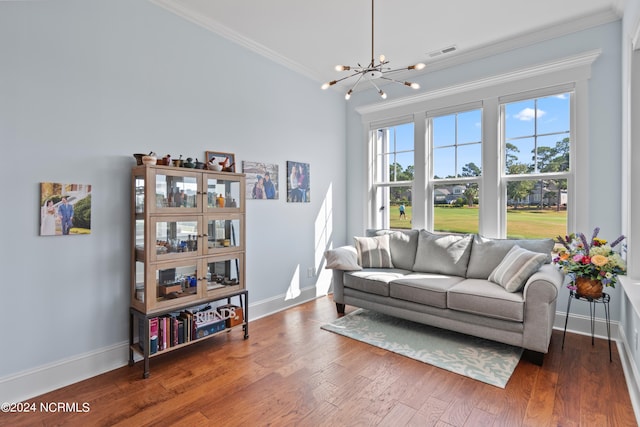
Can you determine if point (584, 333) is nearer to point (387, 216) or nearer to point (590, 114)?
point (590, 114)

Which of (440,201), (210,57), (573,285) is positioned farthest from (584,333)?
(210,57)

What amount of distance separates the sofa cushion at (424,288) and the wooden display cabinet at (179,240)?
5.23 feet

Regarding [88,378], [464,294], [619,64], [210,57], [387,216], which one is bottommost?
[88,378]

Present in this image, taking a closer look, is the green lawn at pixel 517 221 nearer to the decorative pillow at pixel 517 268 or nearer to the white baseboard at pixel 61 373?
the decorative pillow at pixel 517 268

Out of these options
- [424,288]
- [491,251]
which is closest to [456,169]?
[491,251]

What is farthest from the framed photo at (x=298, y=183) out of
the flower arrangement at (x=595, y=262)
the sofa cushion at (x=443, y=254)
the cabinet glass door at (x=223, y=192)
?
the flower arrangement at (x=595, y=262)

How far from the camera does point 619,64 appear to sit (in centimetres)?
302

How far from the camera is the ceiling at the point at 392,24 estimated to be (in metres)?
2.94

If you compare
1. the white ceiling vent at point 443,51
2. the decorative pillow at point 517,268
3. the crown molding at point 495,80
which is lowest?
the decorative pillow at point 517,268

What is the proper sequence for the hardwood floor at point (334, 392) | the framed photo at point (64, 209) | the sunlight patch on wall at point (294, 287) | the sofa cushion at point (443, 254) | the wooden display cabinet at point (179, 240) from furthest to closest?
Answer: 1. the sunlight patch on wall at point (294, 287)
2. the sofa cushion at point (443, 254)
3. the wooden display cabinet at point (179, 240)
4. the framed photo at point (64, 209)
5. the hardwood floor at point (334, 392)

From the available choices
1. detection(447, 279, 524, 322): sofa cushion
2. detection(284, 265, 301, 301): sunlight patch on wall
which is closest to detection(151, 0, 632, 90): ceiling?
detection(447, 279, 524, 322): sofa cushion

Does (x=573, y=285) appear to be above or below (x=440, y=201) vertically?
below

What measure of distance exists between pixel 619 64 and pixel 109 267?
15.9 feet

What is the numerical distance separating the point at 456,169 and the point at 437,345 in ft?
7.28
